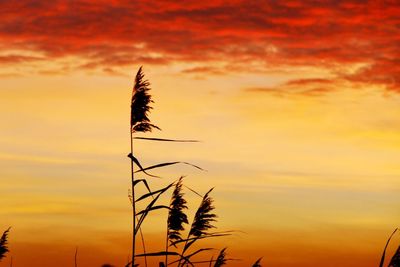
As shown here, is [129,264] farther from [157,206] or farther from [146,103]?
[146,103]

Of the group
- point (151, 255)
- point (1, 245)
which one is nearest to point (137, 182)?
point (151, 255)

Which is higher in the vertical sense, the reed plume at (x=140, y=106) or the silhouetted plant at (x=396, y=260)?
the reed plume at (x=140, y=106)

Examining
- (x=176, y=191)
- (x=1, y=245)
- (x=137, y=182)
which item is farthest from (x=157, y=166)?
(x=1, y=245)

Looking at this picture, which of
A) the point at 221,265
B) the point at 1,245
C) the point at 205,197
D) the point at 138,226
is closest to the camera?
the point at 138,226

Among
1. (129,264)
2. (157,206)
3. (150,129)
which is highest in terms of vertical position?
(150,129)

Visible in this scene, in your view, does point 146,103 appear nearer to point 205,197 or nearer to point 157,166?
point 157,166

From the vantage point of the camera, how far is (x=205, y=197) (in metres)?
9.18

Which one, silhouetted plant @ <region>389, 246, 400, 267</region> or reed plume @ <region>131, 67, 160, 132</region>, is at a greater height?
reed plume @ <region>131, 67, 160, 132</region>

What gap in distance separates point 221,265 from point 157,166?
1866 mm

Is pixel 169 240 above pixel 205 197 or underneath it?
underneath

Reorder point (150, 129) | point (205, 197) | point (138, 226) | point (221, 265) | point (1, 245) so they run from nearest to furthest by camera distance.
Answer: point (138, 226), point (150, 129), point (221, 265), point (205, 197), point (1, 245)

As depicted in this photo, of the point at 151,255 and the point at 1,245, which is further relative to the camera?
the point at 1,245

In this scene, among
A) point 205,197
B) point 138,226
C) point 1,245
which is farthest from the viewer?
point 1,245

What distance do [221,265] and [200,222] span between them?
64cm
